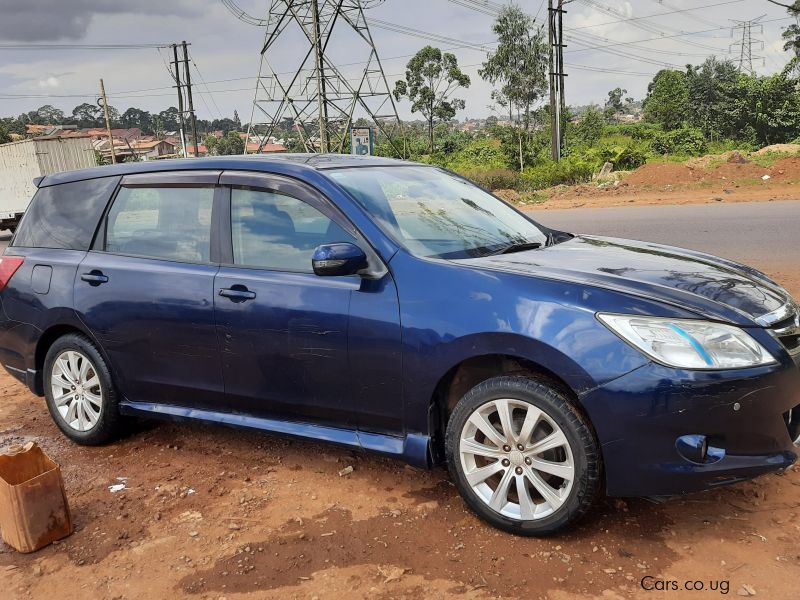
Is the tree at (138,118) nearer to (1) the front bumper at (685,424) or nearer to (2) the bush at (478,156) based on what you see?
(2) the bush at (478,156)

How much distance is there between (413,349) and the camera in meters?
3.24

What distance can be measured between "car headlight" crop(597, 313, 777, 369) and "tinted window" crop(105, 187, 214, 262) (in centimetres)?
229

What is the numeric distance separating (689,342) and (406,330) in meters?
1.21

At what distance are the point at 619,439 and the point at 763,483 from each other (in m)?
1.14

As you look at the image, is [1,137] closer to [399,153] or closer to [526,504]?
[399,153]

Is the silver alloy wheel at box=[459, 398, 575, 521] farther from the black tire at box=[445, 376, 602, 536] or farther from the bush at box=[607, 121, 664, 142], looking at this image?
the bush at box=[607, 121, 664, 142]

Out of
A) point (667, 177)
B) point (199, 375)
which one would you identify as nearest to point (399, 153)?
point (667, 177)

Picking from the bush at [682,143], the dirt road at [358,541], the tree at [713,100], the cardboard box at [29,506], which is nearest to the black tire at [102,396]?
the dirt road at [358,541]

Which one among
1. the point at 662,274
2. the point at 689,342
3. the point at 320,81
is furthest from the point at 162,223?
the point at 320,81

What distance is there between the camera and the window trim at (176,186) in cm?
392

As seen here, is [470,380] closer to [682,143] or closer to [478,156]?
[682,143]

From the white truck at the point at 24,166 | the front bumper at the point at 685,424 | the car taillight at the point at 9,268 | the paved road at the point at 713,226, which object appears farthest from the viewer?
the white truck at the point at 24,166

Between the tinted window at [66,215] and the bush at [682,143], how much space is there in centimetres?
3571

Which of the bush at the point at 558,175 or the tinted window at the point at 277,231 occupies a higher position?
the tinted window at the point at 277,231
